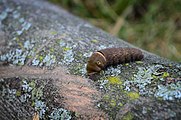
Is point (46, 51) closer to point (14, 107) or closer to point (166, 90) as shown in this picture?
point (14, 107)

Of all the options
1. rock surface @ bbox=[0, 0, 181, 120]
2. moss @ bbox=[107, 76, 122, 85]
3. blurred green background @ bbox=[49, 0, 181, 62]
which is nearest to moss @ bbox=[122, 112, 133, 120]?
rock surface @ bbox=[0, 0, 181, 120]

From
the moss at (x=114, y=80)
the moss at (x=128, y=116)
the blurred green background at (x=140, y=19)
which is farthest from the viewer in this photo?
the blurred green background at (x=140, y=19)

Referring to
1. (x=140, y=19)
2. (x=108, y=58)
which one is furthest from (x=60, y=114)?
(x=140, y=19)

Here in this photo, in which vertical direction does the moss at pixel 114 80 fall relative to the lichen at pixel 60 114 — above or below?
above

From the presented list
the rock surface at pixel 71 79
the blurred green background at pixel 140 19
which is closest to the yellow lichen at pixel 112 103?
the rock surface at pixel 71 79

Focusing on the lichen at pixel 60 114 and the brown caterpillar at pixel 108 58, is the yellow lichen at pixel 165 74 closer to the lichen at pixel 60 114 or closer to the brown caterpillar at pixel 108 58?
the brown caterpillar at pixel 108 58

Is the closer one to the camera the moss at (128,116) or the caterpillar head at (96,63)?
the moss at (128,116)

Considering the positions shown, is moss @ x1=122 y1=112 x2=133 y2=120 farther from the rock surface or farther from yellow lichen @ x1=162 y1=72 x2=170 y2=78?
yellow lichen @ x1=162 y1=72 x2=170 y2=78
